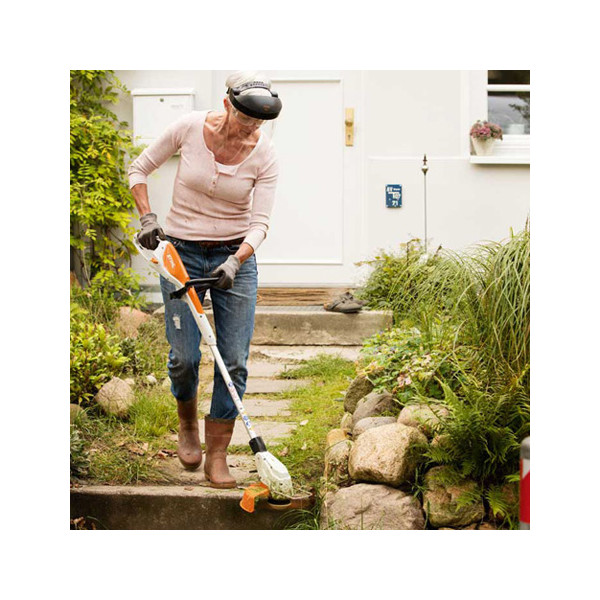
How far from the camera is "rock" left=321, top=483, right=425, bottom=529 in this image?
2.66 meters

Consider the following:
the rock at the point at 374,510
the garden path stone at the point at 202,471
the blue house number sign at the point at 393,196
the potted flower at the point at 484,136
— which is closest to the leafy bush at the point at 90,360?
the garden path stone at the point at 202,471

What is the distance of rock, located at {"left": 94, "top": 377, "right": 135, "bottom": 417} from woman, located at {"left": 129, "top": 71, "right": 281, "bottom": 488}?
0.76 metres

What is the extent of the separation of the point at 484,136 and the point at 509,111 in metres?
0.31

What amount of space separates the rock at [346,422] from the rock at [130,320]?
1551mm

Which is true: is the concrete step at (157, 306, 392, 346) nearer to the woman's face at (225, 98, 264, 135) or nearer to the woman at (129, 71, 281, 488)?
the woman at (129, 71, 281, 488)

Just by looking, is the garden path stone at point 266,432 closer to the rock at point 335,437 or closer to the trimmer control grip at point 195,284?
the rock at point 335,437

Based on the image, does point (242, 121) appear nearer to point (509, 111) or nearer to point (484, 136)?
point (484, 136)

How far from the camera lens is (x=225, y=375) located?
277 centimetres

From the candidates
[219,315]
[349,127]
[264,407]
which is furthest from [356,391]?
[349,127]

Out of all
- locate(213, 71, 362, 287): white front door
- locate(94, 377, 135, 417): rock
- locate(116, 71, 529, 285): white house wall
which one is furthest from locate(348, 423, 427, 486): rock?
locate(116, 71, 529, 285): white house wall
